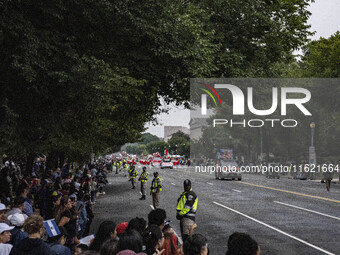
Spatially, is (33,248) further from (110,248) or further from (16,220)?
(16,220)

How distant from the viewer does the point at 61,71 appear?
1223 centimetres

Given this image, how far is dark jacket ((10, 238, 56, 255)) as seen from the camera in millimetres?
5879

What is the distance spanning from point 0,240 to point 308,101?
48668mm

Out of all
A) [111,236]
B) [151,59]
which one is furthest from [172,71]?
[111,236]

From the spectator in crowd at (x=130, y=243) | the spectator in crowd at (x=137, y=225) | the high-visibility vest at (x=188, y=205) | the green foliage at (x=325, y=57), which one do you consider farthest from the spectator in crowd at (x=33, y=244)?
the green foliage at (x=325, y=57)

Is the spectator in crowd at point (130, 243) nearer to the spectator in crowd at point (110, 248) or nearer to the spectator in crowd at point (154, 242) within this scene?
the spectator in crowd at point (110, 248)

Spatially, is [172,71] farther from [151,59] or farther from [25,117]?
[25,117]

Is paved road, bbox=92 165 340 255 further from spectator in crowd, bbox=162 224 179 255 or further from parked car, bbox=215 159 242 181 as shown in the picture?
parked car, bbox=215 159 242 181

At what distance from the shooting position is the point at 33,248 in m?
5.91

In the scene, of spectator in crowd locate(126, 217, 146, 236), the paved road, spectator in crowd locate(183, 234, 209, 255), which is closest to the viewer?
spectator in crowd locate(183, 234, 209, 255)

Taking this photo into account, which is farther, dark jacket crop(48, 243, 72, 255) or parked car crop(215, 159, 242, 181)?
parked car crop(215, 159, 242, 181)

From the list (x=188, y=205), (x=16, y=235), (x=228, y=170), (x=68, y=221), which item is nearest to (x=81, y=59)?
(x=188, y=205)

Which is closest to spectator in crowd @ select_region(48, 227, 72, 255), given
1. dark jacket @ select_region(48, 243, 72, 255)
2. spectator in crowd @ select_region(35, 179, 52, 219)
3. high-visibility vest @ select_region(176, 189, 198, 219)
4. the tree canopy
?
dark jacket @ select_region(48, 243, 72, 255)

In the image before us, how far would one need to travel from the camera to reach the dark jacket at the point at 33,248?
19.3 ft
